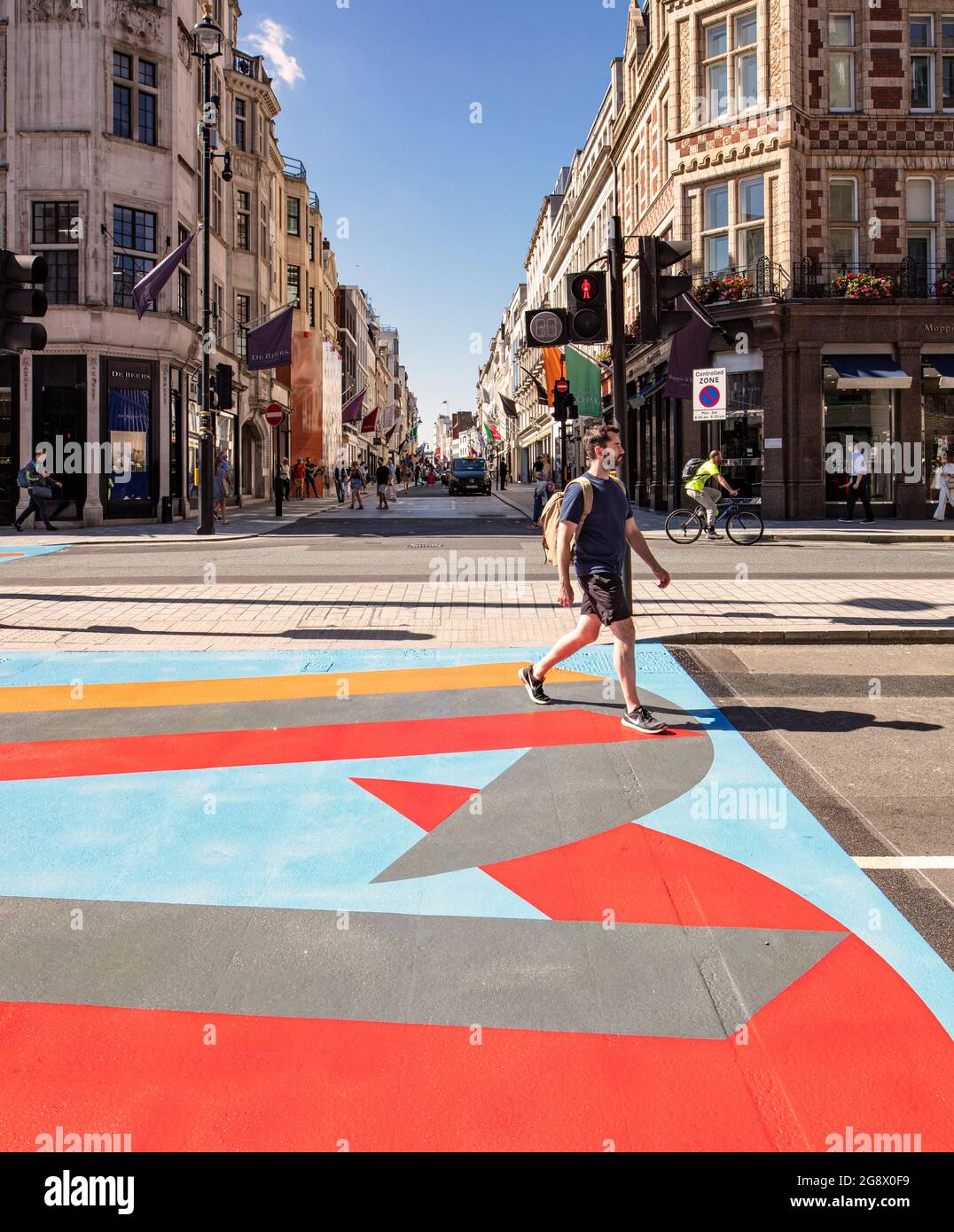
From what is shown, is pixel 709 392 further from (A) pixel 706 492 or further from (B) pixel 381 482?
(B) pixel 381 482

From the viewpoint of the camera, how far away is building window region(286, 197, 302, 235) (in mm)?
53844

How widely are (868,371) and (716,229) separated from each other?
578 centimetres

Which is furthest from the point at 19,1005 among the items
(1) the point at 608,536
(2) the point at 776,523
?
(2) the point at 776,523

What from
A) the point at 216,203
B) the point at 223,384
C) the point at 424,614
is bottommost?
the point at 424,614

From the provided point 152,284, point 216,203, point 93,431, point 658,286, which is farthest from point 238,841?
point 216,203

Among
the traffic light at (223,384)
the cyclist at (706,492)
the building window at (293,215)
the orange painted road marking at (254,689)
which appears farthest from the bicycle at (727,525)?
the building window at (293,215)

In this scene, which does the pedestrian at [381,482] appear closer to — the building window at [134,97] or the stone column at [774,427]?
the building window at [134,97]

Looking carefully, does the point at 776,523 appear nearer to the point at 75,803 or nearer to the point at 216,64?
the point at 75,803

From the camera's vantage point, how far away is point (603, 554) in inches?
245

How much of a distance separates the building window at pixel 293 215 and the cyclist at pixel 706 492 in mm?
40366

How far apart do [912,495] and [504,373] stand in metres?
89.0

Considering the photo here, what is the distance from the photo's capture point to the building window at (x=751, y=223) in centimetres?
2697

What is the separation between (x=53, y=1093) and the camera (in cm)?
259

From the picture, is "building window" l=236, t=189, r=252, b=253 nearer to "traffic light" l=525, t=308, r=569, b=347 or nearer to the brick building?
the brick building
